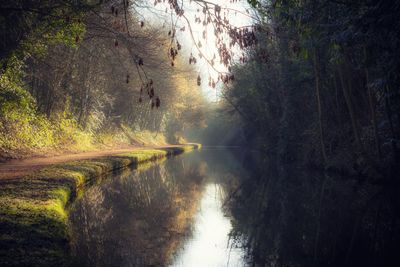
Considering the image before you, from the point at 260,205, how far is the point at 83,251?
5051 mm

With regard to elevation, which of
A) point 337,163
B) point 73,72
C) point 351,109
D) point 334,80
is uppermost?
point 73,72

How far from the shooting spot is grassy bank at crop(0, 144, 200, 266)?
4.04 meters

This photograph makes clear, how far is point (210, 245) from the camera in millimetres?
5547

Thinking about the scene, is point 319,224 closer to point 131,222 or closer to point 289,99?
point 131,222

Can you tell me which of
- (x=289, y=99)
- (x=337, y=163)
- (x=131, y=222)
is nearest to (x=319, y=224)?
(x=131, y=222)

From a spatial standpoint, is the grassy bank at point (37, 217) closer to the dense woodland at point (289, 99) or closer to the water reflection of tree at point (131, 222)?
the water reflection of tree at point (131, 222)

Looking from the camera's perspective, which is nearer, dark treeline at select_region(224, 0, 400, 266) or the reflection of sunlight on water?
the reflection of sunlight on water

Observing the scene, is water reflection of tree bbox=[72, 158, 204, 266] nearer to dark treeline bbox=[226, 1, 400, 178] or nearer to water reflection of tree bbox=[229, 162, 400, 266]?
Result: water reflection of tree bbox=[229, 162, 400, 266]

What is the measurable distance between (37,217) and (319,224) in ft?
16.4

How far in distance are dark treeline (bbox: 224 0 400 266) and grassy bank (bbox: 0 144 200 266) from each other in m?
2.70

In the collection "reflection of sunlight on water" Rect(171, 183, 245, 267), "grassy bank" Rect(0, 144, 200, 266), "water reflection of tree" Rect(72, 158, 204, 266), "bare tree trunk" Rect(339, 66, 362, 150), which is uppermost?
"bare tree trunk" Rect(339, 66, 362, 150)

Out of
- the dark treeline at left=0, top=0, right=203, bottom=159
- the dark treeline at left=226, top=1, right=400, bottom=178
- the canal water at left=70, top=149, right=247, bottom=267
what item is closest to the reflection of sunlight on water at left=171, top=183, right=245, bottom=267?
the canal water at left=70, top=149, right=247, bottom=267

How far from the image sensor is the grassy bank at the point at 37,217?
404cm

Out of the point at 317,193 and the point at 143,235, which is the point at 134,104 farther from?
the point at 143,235
